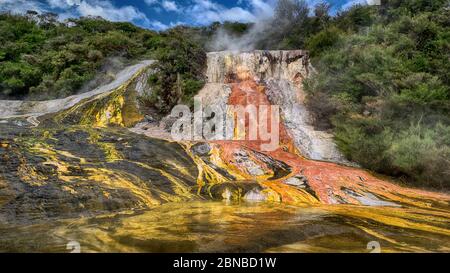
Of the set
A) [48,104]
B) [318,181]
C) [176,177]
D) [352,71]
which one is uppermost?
[352,71]

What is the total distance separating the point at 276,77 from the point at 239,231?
38.1ft

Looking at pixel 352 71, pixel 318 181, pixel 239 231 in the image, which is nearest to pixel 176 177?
pixel 318 181

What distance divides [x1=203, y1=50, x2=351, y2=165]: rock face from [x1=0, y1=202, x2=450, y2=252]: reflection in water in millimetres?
6233

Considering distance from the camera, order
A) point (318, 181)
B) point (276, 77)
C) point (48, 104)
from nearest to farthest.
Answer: point (318, 181) < point (48, 104) < point (276, 77)

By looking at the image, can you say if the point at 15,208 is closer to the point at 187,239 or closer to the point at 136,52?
the point at 187,239

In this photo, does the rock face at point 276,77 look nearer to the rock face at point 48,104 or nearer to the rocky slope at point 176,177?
the rocky slope at point 176,177

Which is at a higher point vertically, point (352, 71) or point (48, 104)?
point (352, 71)

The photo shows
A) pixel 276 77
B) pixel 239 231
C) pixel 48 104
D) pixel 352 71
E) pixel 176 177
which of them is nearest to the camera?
pixel 239 231

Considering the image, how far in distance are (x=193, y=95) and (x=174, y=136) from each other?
11.5 feet

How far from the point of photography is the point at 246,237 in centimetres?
452

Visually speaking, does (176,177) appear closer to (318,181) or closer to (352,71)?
(318,181)

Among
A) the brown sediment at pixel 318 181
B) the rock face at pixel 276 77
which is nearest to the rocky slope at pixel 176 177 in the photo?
the brown sediment at pixel 318 181

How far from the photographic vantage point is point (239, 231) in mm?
4867
